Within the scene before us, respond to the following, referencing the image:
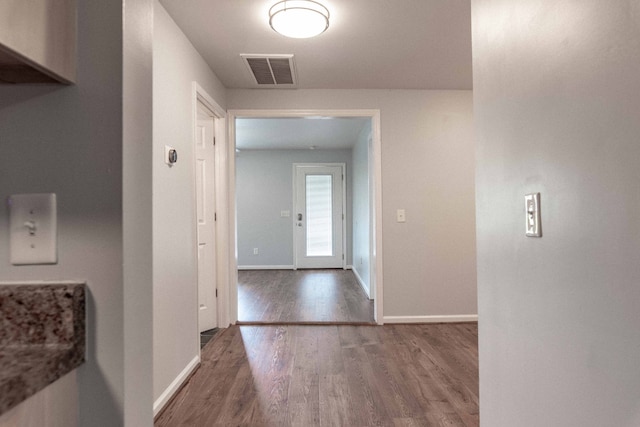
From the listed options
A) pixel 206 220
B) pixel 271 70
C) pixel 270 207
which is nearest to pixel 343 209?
pixel 270 207

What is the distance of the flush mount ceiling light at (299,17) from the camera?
2025 millimetres

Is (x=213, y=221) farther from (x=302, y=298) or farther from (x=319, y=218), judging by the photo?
(x=319, y=218)

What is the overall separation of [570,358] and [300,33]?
206 cm

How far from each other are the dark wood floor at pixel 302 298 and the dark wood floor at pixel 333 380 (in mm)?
470

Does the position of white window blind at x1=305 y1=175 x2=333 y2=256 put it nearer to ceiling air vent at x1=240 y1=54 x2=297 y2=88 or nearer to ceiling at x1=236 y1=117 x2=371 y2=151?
ceiling at x1=236 y1=117 x2=371 y2=151

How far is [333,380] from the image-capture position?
7.61 ft

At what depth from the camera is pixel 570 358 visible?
0.82 meters

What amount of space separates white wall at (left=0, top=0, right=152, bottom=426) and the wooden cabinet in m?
0.02

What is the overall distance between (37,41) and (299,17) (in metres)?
1.76

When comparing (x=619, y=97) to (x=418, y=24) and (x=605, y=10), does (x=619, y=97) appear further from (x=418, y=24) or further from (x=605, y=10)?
(x=418, y=24)

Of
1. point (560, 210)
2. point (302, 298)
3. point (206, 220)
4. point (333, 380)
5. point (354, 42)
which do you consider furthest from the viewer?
point (302, 298)

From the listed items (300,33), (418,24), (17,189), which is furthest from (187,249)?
(418,24)

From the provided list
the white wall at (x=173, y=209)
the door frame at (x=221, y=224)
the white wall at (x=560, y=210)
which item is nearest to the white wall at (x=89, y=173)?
the white wall at (x=560, y=210)

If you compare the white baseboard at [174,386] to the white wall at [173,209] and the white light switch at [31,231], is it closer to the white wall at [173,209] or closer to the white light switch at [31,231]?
the white wall at [173,209]
